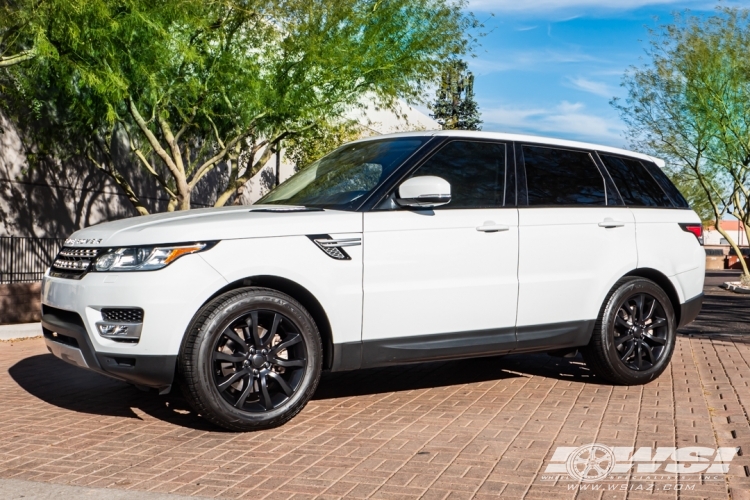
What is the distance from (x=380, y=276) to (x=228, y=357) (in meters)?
1.13

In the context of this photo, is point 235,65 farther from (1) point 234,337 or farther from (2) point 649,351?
(1) point 234,337

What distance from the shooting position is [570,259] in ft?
22.7

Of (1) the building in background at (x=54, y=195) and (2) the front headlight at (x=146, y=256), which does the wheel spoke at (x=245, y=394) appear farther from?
(1) the building in background at (x=54, y=195)

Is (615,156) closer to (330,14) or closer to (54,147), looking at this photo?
(330,14)

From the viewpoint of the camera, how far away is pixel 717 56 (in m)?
30.8

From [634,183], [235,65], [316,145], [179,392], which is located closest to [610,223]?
[634,183]

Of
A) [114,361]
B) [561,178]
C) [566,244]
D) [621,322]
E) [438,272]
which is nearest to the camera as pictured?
[114,361]

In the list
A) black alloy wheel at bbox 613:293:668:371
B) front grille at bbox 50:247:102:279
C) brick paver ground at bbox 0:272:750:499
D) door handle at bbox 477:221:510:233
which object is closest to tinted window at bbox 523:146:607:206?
door handle at bbox 477:221:510:233

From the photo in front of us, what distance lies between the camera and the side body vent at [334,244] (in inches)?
229

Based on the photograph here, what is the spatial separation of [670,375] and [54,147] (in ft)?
49.8

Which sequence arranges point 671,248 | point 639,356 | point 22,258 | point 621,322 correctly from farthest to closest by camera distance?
1. point 22,258
2. point 671,248
3. point 639,356
4. point 621,322

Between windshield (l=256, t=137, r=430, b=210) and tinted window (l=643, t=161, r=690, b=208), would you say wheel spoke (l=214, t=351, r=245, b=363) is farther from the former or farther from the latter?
tinted window (l=643, t=161, r=690, b=208)

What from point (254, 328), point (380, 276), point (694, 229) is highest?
point (694, 229)

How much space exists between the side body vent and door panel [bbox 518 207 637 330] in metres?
1.44
